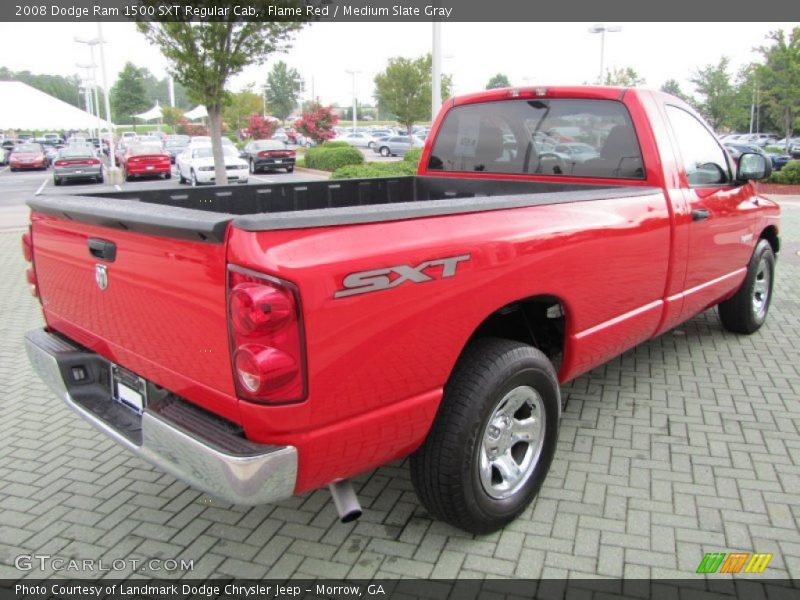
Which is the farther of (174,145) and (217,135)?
(174,145)

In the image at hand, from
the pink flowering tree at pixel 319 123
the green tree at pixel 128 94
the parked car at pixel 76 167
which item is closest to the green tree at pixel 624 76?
the pink flowering tree at pixel 319 123

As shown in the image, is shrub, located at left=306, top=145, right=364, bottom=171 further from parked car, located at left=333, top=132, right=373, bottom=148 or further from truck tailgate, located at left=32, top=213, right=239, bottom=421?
truck tailgate, located at left=32, top=213, right=239, bottom=421

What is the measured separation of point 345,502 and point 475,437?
1.99ft

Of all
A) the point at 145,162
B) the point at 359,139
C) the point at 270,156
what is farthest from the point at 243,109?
the point at 145,162

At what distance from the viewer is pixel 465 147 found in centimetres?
488

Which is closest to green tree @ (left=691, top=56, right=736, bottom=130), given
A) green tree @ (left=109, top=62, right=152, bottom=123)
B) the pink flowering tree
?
the pink flowering tree

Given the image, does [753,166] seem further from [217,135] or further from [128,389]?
[217,135]

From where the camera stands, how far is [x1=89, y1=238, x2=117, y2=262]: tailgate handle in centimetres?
258

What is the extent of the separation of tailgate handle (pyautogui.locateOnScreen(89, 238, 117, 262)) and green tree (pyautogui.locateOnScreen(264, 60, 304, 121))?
95882 mm

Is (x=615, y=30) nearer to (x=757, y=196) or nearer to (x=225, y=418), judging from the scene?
(x=757, y=196)

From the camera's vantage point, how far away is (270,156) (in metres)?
30.4

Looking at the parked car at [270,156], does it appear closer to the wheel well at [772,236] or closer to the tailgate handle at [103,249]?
the wheel well at [772,236]

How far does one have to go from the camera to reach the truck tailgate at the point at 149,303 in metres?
2.19

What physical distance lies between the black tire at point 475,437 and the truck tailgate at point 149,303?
0.89 meters
